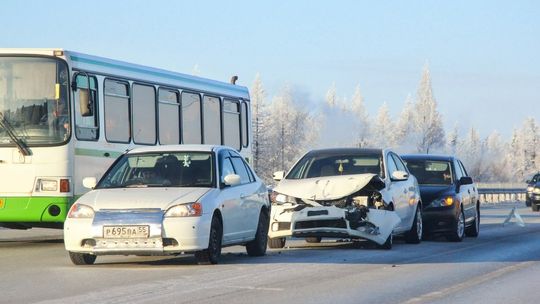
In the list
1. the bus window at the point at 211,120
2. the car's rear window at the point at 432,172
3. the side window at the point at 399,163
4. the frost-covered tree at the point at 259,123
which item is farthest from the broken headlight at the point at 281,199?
the frost-covered tree at the point at 259,123

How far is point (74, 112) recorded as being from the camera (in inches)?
763

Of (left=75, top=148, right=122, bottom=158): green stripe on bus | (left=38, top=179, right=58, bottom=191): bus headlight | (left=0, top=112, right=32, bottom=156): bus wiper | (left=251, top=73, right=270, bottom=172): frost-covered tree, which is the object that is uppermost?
(left=251, top=73, right=270, bottom=172): frost-covered tree

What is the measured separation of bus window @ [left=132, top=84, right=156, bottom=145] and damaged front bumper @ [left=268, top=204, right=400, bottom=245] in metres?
3.52

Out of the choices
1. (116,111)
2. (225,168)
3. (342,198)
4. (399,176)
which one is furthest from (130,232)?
(399,176)

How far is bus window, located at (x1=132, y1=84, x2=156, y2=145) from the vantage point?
2142 centimetres

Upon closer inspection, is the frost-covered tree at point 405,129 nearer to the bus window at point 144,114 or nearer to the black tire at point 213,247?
the bus window at point 144,114

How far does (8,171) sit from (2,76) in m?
1.49

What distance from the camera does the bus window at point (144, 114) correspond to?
21.4 meters

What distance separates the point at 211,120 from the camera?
2450cm

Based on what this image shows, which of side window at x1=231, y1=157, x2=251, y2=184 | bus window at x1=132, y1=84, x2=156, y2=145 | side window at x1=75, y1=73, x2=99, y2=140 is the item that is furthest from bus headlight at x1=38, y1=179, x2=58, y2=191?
side window at x1=231, y1=157, x2=251, y2=184

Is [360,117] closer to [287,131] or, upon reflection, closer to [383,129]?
[383,129]

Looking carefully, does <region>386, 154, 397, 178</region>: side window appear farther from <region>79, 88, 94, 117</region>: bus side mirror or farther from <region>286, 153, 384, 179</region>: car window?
<region>79, 88, 94, 117</region>: bus side mirror

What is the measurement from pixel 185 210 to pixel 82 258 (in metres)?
1.65

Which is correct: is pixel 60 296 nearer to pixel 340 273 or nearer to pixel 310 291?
pixel 310 291
